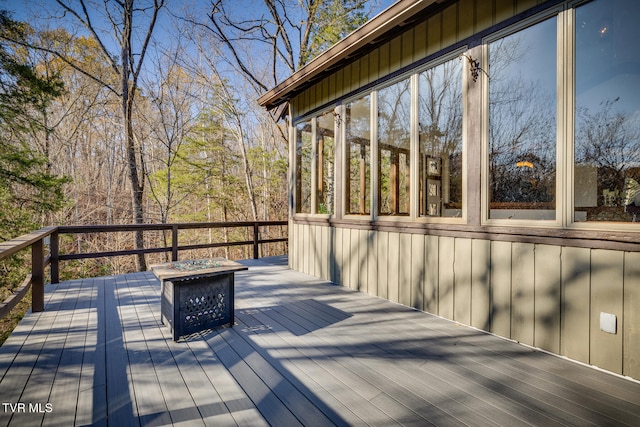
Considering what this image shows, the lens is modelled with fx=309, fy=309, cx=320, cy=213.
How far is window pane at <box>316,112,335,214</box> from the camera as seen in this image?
4.71 metres

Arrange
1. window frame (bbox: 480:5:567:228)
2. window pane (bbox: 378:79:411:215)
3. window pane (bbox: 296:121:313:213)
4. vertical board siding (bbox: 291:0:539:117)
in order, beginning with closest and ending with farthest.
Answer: window frame (bbox: 480:5:567:228), vertical board siding (bbox: 291:0:539:117), window pane (bbox: 378:79:411:215), window pane (bbox: 296:121:313:213)

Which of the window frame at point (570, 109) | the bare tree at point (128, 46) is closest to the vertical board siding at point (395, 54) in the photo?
the window frame at point (570, 109)

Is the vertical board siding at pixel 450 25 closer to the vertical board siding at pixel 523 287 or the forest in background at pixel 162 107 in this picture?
the vertical board siding at pixel 523 287

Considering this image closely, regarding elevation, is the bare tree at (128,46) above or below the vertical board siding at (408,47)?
above

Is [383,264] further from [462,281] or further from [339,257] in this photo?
[462,281]

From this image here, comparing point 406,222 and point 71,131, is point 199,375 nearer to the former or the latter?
point 406,222

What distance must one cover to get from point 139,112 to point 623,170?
33.3 ft

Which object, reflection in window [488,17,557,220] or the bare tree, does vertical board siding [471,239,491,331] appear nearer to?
reflection in window [488,17,557,220]

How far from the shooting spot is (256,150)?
37.3 ft

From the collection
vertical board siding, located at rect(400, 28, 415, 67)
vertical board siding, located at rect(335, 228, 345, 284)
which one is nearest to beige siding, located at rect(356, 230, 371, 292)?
vertical board siding, located at rect(335, 228, 345, 284)

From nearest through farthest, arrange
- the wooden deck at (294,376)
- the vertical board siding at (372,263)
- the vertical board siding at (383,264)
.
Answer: the wooden deck at (294,376), the vertical board siding at (383,264), the vertical board siding at (372,263)

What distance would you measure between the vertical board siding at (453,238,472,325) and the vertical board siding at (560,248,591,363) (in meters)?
0.73

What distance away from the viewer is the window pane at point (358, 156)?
4148mm

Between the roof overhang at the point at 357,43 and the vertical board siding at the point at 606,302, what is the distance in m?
2.52
